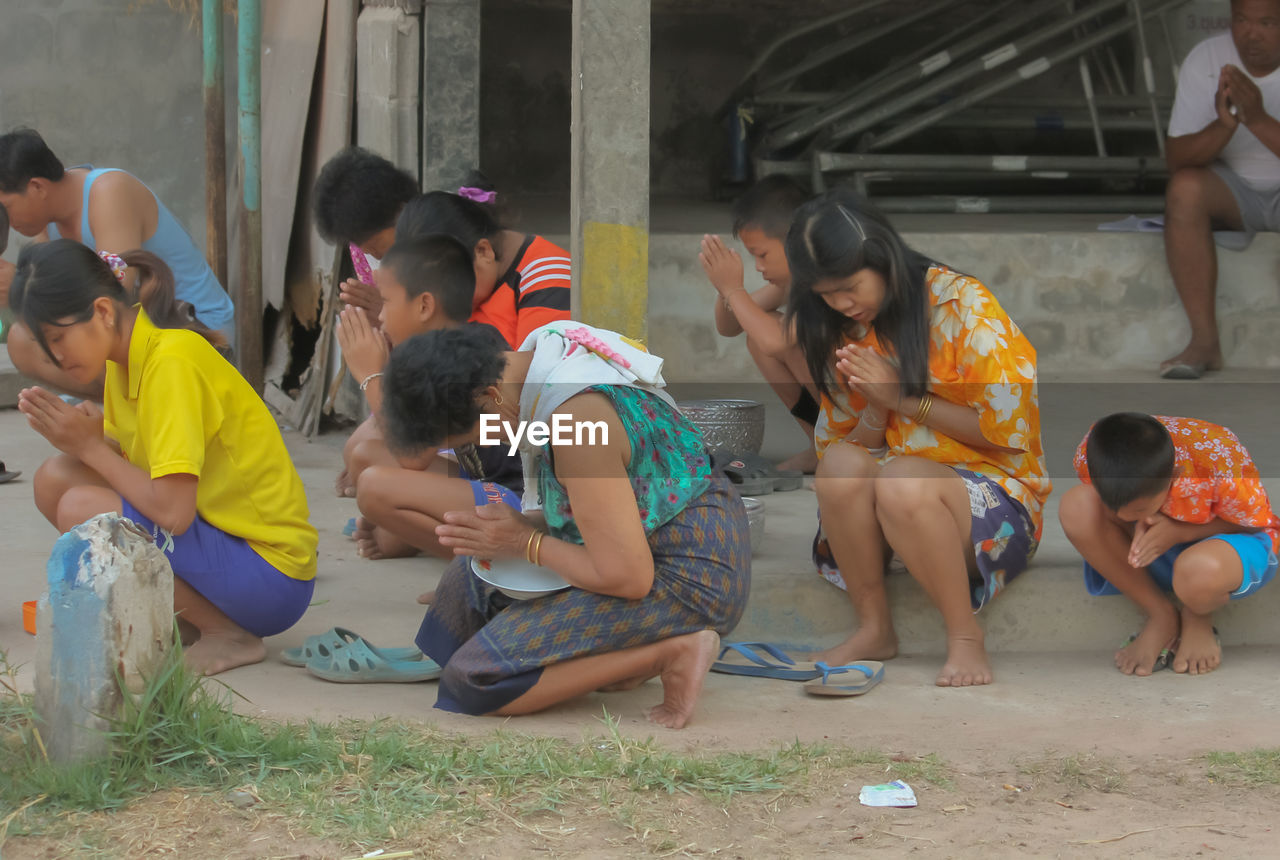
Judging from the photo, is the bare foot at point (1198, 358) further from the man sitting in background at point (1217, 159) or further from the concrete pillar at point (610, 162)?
the concrete pillar at point (610, 162)

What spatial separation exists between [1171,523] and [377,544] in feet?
7.25

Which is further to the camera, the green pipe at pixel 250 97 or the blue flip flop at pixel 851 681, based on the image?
the green pipe at pixel 250 97

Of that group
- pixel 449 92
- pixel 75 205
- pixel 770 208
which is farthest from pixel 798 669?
pixel 75 205

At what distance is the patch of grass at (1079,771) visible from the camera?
9.43 feet

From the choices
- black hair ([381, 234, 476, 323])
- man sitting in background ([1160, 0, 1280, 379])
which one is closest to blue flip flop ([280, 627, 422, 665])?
black hair ([381, 234, 476, 323])

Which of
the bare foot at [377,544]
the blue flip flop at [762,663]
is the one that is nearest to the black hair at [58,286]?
the bare foot at [377,544]

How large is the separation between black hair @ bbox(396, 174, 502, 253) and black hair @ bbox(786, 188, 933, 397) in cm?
94

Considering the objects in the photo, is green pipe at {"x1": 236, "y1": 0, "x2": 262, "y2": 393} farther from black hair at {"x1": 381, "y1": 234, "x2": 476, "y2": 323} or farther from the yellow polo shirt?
the yellow polo shirt

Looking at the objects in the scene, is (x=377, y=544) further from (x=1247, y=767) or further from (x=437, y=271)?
(x=1247, y=767)

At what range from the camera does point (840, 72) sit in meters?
7.86

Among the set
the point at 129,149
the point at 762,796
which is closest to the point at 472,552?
the point at 762,796

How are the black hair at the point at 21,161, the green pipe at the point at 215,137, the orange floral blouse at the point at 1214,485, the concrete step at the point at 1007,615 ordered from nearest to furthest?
the orange floral blouse at the point at 1214,485 → the concrete step at the point at 1007,615 → the black hair at the point at 21,161 → the green pipe at the point at 215,137

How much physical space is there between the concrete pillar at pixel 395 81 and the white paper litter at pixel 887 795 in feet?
11.0

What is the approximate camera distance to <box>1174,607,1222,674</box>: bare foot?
357 cm
